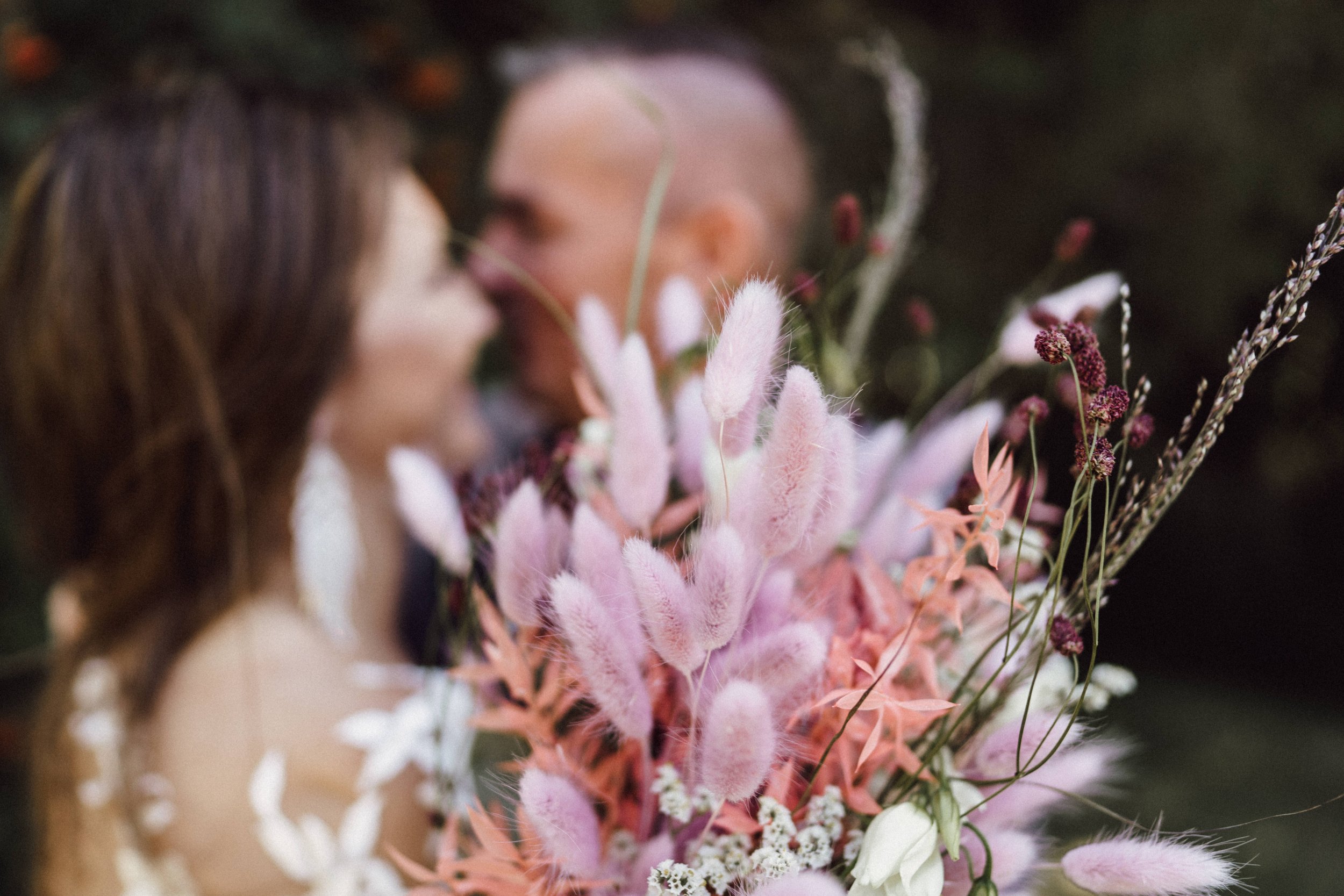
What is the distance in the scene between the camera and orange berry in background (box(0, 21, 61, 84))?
151 centimetres

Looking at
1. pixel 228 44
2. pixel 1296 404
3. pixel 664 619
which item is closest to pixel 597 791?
pixel 664 619

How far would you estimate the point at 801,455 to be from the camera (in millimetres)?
418

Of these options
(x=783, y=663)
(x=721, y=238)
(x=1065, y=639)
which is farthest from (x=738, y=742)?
(x=721, y=238)

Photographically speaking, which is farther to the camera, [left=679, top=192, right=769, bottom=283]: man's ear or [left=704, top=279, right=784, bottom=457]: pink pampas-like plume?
[left=679, top=192, right=769, bottom=283]: man's ear

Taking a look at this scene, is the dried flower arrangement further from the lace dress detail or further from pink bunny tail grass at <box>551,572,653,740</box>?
the lace dress detail

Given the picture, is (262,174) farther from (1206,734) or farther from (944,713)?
(1206,734)

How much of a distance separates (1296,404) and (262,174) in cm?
267

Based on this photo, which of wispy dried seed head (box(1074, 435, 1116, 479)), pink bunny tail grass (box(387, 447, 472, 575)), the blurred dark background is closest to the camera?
wispy dried seed head (box(1074, 435, 1116, 479))

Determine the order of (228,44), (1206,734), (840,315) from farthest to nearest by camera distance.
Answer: (1206,734) < (228,44) < (840,315)

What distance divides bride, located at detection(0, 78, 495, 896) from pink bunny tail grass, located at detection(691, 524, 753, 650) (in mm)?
718

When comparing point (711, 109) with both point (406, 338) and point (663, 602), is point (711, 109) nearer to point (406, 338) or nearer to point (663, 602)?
point (406, 338)

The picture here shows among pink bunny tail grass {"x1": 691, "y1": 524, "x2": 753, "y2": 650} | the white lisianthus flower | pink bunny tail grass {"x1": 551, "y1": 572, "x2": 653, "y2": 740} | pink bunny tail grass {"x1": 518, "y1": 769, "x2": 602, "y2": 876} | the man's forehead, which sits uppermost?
the man's forehead

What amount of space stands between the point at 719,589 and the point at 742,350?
11 centimetres

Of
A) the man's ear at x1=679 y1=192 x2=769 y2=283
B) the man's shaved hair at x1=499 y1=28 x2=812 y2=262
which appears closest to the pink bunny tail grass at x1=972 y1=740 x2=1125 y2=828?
the man's ear at x1=679 y1=192 x2=769 y2=283
